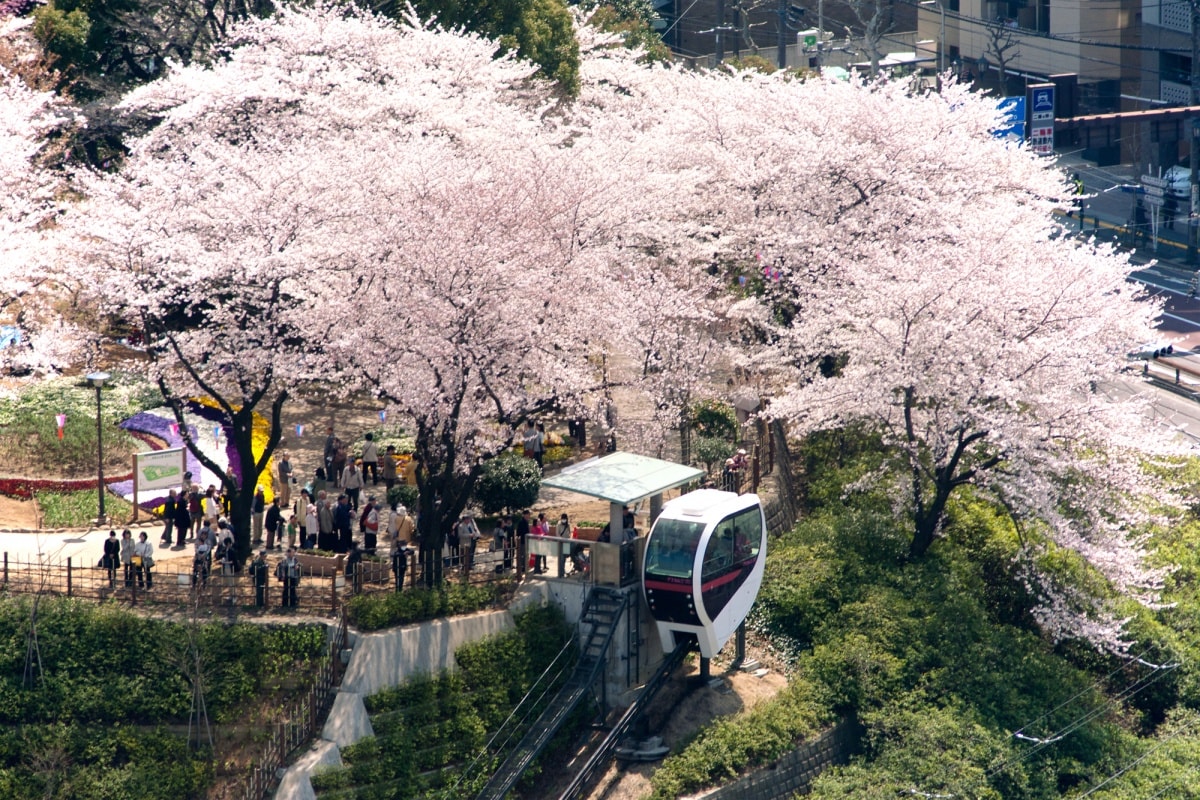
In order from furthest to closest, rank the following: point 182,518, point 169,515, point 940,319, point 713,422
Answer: point 713,422
point 940,319
point 169,515
point 182,518

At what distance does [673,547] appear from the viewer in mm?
32750

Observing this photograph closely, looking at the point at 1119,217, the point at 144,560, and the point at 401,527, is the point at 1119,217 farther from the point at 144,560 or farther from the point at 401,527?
the point at 144,560

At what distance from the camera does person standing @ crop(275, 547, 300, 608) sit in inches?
1243

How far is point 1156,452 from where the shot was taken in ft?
126

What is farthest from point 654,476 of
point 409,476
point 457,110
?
point 457,110

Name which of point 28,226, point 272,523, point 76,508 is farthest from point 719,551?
point 28,226

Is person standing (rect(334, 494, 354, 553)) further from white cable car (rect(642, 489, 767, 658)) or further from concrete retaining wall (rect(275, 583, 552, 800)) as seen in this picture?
white cable car (rect(642, 489, 767, 658))

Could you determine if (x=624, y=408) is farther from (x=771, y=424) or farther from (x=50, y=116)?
(x=50, y=116)

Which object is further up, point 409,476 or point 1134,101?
point 1134,101

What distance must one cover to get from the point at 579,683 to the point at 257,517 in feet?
25.3

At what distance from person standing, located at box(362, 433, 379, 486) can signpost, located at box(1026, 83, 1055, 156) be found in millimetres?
26706

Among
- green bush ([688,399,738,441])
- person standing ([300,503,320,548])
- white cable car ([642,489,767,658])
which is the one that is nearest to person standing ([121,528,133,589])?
person standing ([300,503,320,548])

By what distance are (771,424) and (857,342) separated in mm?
4993

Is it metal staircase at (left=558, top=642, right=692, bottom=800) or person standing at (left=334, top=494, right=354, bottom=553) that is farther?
person standing at (left=334, top=494, right=354, bottom=553)
